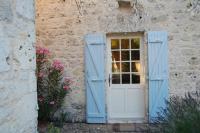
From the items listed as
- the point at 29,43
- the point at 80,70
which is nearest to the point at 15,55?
the point at 29,43

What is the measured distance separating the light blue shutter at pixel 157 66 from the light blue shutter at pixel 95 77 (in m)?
1.01

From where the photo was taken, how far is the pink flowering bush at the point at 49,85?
23.1 ft

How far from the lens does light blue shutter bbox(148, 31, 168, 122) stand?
7.04 m

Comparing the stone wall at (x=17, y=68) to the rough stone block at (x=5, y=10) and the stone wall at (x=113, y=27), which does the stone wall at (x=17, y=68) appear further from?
the stone wall at (x=113, y=27)

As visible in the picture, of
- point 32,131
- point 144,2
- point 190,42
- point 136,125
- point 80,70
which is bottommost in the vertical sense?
point 136,125

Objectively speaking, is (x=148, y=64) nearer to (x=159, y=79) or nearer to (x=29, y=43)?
(x=159, y=79)

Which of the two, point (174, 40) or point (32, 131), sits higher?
point (174, 40)

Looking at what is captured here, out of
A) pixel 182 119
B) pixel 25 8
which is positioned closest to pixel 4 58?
pixel 25 8

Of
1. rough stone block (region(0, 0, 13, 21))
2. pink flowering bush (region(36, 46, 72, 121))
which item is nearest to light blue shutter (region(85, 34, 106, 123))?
pink flowering bush (region(36, 46, 72, 121))

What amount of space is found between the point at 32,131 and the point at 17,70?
70 centimetres

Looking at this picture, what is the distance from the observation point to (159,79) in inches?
278

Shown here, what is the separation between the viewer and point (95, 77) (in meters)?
7.20

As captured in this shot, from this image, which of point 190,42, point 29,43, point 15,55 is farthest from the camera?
point 190,42

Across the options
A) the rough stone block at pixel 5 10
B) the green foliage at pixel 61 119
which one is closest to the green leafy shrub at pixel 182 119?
the rough stone block at pixel 5 10
